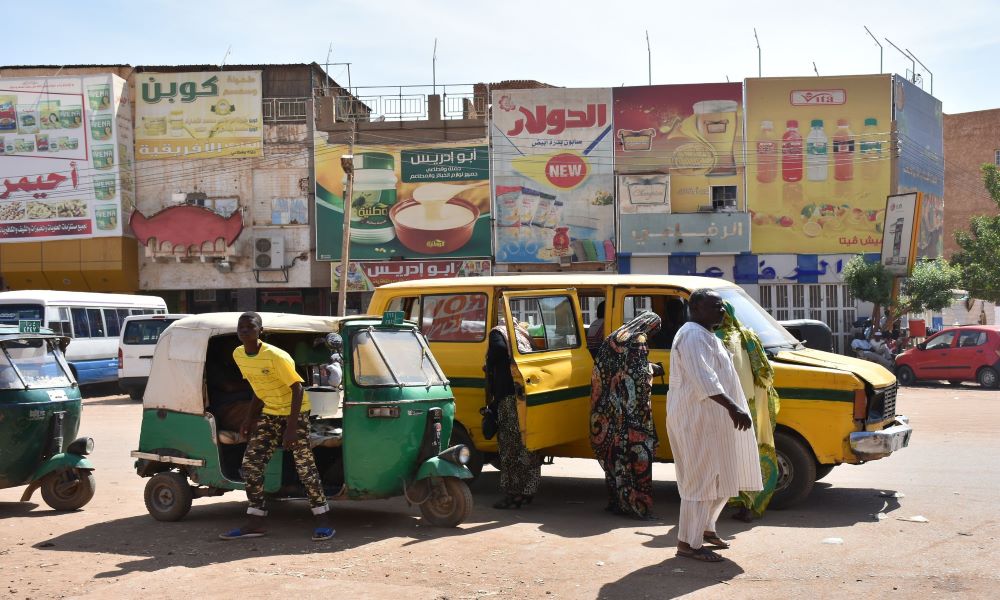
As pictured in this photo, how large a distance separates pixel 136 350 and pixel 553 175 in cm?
1720

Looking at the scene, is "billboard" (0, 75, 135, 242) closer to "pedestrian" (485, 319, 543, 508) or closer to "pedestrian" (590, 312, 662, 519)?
"pedestrian" (485, 319, 543, 508)

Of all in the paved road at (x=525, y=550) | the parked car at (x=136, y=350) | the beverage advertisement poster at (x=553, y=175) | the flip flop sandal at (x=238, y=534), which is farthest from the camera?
the beverage advertisement poster at (x=553, y=175)

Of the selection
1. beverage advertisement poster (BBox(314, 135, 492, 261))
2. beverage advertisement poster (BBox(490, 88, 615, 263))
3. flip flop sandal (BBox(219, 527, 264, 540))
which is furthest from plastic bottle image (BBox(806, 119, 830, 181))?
flip flop sandal (BBox(219, 527, 264, 540))

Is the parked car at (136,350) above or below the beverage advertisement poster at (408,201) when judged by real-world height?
below

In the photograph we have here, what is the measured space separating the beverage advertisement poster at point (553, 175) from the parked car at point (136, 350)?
50.0 feet

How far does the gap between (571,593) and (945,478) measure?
586 centimetres

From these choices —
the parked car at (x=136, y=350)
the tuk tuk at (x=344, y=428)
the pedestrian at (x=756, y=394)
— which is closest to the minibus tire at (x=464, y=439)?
the tuk tuk at (x=344, y=428)

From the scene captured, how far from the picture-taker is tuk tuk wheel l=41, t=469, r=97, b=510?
9094 mm

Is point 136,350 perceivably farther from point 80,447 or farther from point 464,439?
point 464,439

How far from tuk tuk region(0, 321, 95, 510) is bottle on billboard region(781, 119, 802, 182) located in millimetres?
29338

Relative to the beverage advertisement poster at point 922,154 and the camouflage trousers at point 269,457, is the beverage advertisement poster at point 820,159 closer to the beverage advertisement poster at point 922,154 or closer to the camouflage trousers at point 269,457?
the beverage advertisement poster at point 922,154

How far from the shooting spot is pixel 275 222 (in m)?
36.1

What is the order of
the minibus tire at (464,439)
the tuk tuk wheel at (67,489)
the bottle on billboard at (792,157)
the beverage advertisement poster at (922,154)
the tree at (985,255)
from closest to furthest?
the tuk tuk wheel at (67,489)
the minibus tire at (464,439)
the bottle on billboard at (792,157)
the beverage advertisement poster at (922,154)
the tree at (985,255)

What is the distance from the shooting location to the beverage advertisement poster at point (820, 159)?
114 feet
